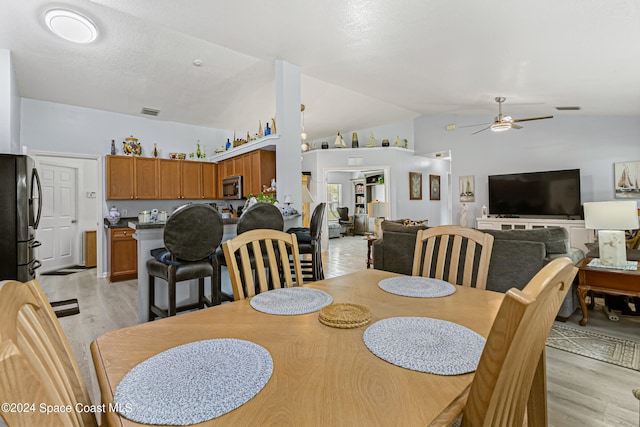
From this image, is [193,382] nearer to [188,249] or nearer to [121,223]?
[188,249]

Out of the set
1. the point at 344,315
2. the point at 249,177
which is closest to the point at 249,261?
the point at 344,315

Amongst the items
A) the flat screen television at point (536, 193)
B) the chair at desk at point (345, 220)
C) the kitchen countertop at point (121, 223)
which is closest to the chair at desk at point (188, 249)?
the kitchen countertop at point (121, 223)

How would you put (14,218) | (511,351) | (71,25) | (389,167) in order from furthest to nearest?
1. (389,167)
2. (71,25)
3. (14,218)
4. (511,351)

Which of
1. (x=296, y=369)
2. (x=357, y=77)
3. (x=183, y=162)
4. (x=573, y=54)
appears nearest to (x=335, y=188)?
(x=183, y=162)

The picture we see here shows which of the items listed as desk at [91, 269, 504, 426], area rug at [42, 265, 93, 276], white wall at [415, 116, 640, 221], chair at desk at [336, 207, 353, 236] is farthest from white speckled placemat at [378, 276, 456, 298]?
chair at desk at [336, 207, 353, 236]

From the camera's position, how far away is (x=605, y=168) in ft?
17.0

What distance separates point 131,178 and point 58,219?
6.54ft

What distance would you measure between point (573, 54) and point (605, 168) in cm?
332

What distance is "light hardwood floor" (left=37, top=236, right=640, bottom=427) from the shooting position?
5.53 feet

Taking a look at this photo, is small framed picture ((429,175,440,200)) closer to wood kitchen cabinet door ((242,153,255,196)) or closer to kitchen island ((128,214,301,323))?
wood kitchen cabinet door ((242,153,255,196))

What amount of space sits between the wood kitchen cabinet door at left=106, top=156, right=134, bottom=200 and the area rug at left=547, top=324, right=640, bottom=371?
19.5 ft

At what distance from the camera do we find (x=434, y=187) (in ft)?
28.6

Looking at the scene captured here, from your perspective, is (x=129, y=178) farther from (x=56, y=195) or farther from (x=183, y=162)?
(x=56, y=195)

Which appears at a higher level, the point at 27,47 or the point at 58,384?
the point at 27,47
